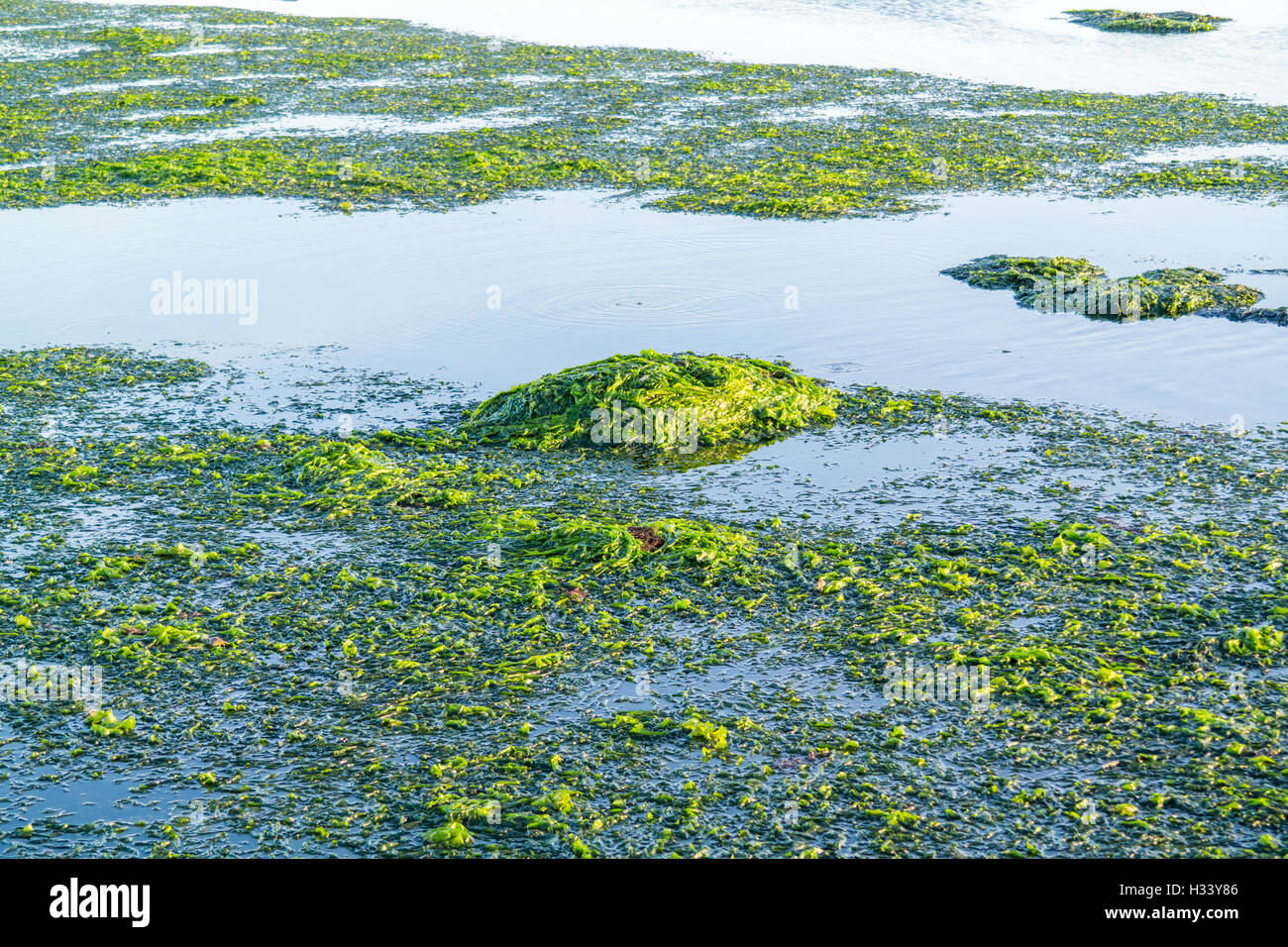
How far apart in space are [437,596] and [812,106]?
18.4 metres

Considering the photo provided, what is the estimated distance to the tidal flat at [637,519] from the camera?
19.4ft

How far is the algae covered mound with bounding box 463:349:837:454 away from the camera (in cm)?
1029

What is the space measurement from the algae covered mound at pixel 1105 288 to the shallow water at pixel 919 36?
1245 cm

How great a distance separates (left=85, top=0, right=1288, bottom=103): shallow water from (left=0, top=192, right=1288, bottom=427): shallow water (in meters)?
11.3

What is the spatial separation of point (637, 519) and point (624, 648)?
1.76 metres

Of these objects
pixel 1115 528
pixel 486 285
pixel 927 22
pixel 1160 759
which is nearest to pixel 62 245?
pixel 486 285

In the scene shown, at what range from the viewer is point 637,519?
8.79 meters

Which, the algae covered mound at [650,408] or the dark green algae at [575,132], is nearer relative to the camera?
the algae covered mound at [650,408]
